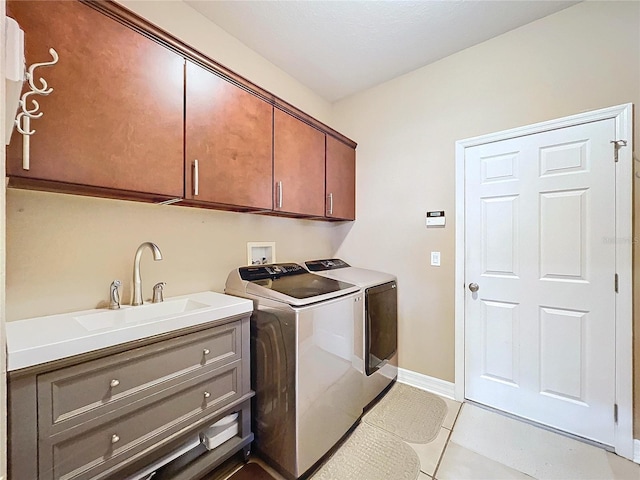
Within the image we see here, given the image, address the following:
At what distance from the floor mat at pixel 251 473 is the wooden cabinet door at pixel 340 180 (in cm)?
183

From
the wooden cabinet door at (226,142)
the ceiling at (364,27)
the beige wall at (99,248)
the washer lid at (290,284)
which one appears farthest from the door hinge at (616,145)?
the beige wall at (99,248)

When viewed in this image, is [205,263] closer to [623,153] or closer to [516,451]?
[516,451]

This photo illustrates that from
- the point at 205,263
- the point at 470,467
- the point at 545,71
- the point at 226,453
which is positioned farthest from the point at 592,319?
the point at 205,263

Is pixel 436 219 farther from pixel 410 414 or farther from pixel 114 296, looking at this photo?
pixel 114 296

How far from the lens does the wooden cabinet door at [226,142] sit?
1.42m

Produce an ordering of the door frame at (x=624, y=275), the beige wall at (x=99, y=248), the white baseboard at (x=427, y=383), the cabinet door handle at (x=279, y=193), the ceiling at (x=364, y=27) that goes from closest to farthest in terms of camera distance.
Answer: the beige wall at (x=99, y=248), the door frame at (x=624, y=275), the ceiling at (x=364, y=27), the cabinet door handle at (x=279, y=193), the white baseboard at (x=427, y=383)

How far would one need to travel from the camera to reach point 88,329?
1.11 metres

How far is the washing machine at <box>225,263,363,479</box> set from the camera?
4.66 feet

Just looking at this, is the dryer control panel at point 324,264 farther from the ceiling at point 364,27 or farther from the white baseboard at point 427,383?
the ceiling at point 364,27

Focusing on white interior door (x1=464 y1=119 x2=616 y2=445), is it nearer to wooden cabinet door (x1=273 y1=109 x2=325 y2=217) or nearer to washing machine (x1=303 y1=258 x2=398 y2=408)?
washing machine (x1=303 y1=258 x2=398 y2=408)

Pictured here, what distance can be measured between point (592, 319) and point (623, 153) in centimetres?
104

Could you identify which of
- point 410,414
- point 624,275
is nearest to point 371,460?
point 410,414

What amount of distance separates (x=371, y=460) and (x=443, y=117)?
2575 millimetres

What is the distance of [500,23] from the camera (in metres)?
1.89
